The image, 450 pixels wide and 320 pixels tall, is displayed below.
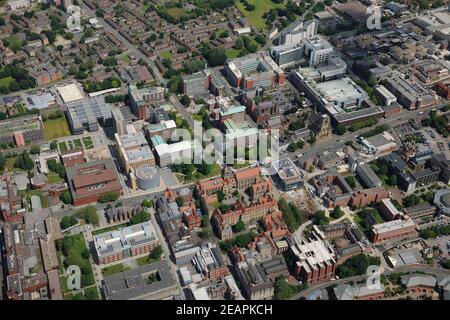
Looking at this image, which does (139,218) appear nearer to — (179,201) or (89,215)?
(179,201)

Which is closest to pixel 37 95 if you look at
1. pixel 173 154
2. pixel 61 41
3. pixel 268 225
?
pixel 61 41

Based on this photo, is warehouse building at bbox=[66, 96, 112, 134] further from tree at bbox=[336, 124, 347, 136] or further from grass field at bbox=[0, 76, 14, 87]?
tree at bbox=[336, 124, 347, 136]

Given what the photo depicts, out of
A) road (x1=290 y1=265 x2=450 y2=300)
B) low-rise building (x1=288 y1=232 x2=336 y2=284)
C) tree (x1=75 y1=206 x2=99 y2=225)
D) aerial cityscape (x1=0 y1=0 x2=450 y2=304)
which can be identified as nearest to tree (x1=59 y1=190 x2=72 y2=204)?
aerial cityscape (x1=0 y1=0 x2=450 y2=304)

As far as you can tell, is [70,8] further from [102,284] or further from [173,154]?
[102,284]

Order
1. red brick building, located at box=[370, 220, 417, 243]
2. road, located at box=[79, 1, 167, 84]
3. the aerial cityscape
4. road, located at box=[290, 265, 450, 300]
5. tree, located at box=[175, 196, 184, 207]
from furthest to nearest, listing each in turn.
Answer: road, located at box=[79, 1, 167, 84] → tree, located at box=[175, 196, 184, 207] → red brick building, located at box=[370, 220, 417, 243] → the aerial cityscape → road, located at box=[290, 265, 450, 300]

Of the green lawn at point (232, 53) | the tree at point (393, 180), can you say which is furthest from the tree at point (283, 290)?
the green lawn at point (232, 53)
